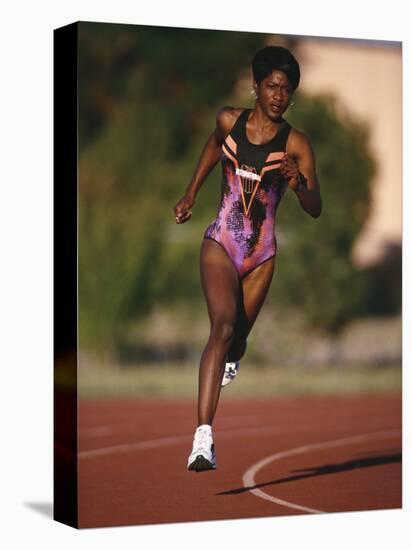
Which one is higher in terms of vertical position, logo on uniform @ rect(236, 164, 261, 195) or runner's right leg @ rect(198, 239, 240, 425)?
logo on uniform @ rect(236, 164, 261, 195)

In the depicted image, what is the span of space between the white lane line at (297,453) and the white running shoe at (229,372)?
966 millimetres

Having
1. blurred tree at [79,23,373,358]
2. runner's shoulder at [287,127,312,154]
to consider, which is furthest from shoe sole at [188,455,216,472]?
runner's shoulder at [287,127,312,154]

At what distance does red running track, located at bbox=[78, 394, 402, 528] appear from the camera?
14492 millimetres

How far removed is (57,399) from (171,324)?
418cm

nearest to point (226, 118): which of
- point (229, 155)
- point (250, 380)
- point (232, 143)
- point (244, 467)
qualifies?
point (232, 143)

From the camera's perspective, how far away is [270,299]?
51.6 feet

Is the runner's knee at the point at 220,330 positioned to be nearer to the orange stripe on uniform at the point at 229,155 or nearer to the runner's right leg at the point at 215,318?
the runner's right leg at the point at 215,318

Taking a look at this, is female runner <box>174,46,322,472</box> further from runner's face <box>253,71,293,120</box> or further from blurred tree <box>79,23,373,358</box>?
blurred tree <box>79,23,373,358</box>

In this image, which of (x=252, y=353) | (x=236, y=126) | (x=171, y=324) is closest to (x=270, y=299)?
(x=252, y=353)

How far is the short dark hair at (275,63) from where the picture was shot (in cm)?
1504

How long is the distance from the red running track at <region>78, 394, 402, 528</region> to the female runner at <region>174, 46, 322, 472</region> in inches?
15.0

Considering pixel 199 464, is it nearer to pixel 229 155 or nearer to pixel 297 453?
pixel 297 453

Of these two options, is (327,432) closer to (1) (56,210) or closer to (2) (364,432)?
(2) (364,432)

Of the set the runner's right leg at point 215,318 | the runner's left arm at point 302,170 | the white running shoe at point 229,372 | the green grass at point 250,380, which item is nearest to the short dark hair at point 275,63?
the runner's left arm at point 302,170
